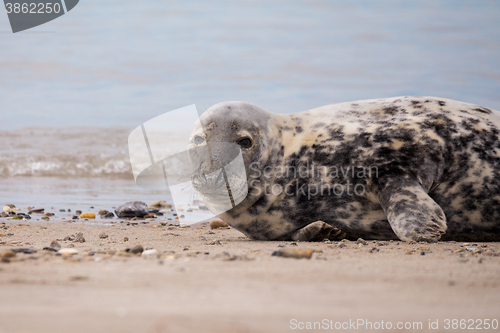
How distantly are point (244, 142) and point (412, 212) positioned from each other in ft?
4.64

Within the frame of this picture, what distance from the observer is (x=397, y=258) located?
2.74 m

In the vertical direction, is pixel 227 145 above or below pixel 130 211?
above

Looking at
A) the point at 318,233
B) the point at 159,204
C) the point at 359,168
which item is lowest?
A: the point at 159,204

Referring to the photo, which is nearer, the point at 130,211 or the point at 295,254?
the point at 295,254

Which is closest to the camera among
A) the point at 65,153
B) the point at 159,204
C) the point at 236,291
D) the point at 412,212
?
the point at 236,291

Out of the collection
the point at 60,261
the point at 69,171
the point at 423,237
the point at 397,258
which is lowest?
the point at 69,171

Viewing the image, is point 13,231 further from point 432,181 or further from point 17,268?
point 432,181

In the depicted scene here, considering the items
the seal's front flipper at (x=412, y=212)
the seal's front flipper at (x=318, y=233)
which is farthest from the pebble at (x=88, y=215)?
the seal's front flipper at (x=412, y=212)

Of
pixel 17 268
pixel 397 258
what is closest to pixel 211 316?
pixel 17 268

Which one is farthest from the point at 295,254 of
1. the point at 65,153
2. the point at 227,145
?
the point at 65,153

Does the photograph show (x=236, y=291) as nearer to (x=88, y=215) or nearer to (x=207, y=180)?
(x=207, y=180)

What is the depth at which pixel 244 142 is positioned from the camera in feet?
12.9

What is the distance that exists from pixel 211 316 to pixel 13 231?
383cm

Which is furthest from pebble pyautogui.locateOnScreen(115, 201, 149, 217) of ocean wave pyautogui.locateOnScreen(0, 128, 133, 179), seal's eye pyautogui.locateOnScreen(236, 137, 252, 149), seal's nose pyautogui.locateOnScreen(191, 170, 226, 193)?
ocean wave pyautogui.locateOnScreen(0, 128, 133, 179)
